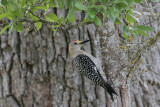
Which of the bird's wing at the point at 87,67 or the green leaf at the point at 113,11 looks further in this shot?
the bird's wing at the point at 87,67

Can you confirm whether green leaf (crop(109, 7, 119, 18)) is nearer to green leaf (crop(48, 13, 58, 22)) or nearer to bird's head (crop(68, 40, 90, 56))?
green leaf (crop(48, 13, 58, 22))

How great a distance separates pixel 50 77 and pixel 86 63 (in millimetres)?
688

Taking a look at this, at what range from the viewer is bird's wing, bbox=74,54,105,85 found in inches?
108

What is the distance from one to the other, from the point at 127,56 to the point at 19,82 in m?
2.00

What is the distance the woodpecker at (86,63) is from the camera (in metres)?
2.75

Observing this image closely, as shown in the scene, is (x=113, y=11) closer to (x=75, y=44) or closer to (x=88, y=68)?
(x=88, y=68)

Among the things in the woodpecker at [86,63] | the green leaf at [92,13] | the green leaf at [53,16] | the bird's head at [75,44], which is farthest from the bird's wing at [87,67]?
the green leaf at [92,13]

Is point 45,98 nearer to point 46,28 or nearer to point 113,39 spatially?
point 46,28

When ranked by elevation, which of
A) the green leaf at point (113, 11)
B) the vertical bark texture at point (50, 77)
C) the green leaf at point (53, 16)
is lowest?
the vertical bark texture at point (50, 77)

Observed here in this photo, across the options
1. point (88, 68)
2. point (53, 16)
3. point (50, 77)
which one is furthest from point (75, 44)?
point (53, 16)

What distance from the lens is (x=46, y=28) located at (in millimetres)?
3355

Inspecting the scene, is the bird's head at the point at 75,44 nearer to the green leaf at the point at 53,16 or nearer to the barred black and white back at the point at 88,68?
the barred black and white back at the point at 88,68

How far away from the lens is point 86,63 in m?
3.05

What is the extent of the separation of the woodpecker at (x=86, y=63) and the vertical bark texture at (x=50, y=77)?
13 cm
